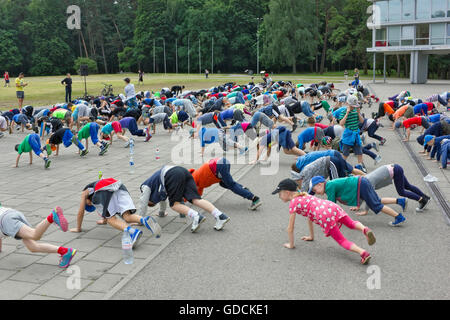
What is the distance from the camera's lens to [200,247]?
6777 mm

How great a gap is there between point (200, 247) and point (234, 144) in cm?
725

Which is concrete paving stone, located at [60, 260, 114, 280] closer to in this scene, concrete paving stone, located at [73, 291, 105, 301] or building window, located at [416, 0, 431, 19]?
concrete paving stone, located at [73, 291, 105, 301]

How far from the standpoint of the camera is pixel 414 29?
147ft

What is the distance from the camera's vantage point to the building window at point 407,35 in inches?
1778

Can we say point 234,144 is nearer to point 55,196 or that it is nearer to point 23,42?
point 55,196

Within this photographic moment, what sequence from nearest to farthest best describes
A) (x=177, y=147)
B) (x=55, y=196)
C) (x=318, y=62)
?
1. (x=55, y=196)
2. (x=177, y=147)
3. (x=318, y=62)

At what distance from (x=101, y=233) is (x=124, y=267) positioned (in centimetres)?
151

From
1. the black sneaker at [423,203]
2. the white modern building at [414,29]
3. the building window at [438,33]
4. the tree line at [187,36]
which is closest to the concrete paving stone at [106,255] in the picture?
the black sneaker at [423,203]

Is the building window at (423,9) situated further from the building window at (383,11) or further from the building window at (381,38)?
the building window at (381,38)

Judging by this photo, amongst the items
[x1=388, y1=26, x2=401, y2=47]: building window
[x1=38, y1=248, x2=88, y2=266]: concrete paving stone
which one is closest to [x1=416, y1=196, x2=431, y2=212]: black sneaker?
[x1=38, y1=248, x2=88, y2=266]: concrete paving stone

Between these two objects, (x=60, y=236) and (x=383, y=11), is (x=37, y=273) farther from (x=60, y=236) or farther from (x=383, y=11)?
(x=383, y=11)

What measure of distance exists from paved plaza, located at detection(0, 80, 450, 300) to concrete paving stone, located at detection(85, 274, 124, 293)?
11mm

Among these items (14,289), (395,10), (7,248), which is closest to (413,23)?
(395,10)

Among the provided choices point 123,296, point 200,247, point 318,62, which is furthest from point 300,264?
point 318,62
